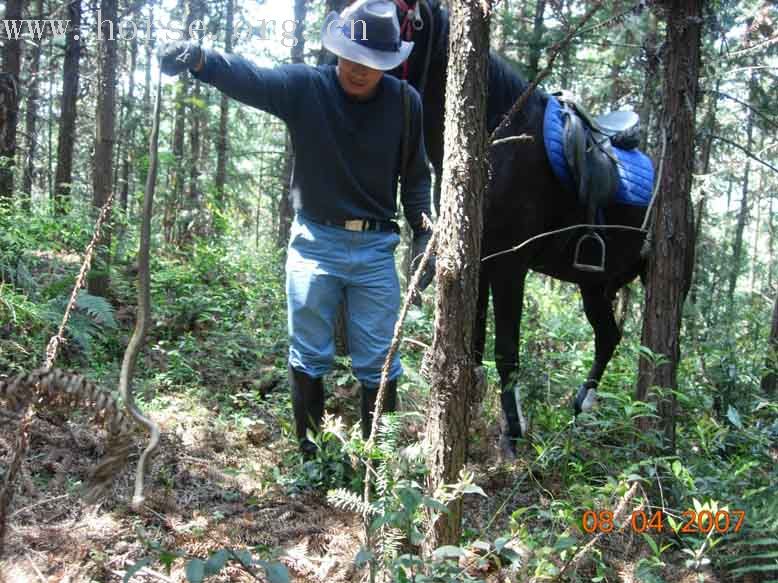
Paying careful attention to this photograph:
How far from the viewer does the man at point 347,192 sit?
3168 millimetres

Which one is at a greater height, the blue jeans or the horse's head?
the horse's head

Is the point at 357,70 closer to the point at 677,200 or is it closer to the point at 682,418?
the point at 677,200

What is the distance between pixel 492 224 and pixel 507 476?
5.27 feet

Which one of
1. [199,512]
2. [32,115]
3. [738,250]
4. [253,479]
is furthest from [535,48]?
[32,115]

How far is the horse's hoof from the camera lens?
4.55 meters

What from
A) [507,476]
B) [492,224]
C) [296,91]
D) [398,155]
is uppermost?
[296,91]

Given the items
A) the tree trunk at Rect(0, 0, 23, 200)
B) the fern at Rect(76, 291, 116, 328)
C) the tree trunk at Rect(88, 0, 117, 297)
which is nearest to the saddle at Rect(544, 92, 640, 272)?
the fern at Rect(76, 291, 116, 328)

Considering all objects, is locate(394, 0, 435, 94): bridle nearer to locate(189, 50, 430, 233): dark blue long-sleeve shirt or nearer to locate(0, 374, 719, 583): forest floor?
locate(189, 50, 430, 233): dark blue long-sleeve shirt

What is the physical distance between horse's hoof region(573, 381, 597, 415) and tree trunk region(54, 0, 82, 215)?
4537 mm

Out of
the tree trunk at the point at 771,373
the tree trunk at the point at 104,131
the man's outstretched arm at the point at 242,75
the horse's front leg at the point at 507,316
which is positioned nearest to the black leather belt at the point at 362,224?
the man's outstretched arm at the point at 242,75

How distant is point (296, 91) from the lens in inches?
126

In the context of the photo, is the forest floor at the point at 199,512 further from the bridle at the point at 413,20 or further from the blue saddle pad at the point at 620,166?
the bridle at the point at 413,20

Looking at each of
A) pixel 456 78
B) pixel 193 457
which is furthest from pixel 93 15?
pixel 456 78
